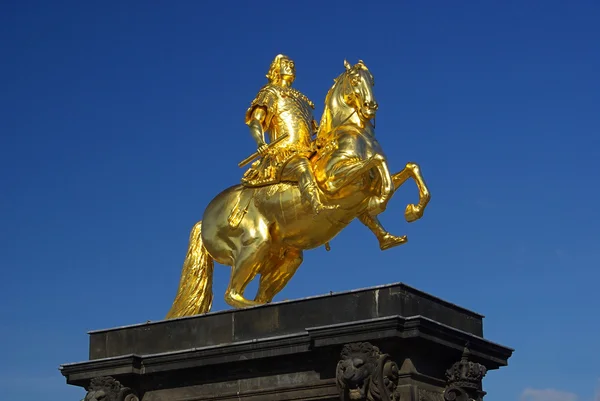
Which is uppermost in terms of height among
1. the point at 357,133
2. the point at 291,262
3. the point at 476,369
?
the point at 357,133

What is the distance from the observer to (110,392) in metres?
17.1

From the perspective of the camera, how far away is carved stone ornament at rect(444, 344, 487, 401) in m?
15.5

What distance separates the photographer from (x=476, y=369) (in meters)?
15.7

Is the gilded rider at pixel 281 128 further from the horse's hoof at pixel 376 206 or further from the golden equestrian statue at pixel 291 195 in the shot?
the horse's hoof at pixel 376 206

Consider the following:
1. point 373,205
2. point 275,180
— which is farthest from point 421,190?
point 275,180

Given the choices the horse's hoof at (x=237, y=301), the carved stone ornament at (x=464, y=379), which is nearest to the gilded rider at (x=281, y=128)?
the horse's hoof at (x=237, y=301)

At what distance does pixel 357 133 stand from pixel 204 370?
4.11 m

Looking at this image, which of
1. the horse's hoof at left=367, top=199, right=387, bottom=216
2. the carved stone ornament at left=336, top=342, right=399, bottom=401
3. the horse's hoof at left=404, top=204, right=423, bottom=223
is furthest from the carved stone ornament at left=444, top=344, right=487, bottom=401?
the horse's hoof at left=367, top=199, right=387, bottom=216

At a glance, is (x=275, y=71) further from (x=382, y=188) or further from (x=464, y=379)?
(x=464, y=379)

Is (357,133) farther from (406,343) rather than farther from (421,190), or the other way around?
(406,343)

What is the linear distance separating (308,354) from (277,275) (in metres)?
2.99

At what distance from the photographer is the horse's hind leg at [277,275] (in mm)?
18453

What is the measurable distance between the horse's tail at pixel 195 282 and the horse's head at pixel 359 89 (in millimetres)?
3145

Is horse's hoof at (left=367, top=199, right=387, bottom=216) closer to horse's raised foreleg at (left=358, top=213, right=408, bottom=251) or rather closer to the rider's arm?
horse's raised foreleg at (left=358, top=213, right=408, bottom=251)
